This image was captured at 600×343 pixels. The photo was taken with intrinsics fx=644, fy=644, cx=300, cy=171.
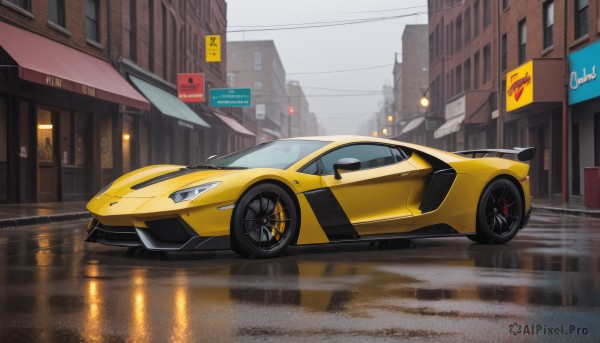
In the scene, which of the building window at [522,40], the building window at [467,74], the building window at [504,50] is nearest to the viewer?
the building window at [522,40]

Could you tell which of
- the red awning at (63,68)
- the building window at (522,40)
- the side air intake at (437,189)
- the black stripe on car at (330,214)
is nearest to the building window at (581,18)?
the building window at (522,40)

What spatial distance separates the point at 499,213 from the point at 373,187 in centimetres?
181

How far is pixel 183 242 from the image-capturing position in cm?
568

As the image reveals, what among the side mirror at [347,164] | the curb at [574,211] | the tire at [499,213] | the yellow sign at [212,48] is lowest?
the curb at [574,211]

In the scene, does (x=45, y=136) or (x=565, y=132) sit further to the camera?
(x=565, y=132)

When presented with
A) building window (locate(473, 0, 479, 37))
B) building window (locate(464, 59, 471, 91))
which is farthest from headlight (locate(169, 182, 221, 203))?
building window (locate(464, 59, 471, 91))

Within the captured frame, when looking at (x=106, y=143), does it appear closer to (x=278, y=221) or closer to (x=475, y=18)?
(x=278, y=221)

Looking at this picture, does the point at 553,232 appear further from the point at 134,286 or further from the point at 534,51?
the point at 534,51

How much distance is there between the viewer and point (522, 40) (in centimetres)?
2636

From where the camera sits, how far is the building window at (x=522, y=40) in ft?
85.2

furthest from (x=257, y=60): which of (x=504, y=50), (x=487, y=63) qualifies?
(x=504, y=50)

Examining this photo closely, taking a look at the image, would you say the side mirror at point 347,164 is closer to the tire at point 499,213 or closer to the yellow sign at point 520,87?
the tire at point 499,213

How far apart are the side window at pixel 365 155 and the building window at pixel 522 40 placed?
20923 millimetres

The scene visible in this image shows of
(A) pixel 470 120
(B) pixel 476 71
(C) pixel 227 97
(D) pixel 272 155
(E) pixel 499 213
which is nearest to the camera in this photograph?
(D) pixel 272 155
